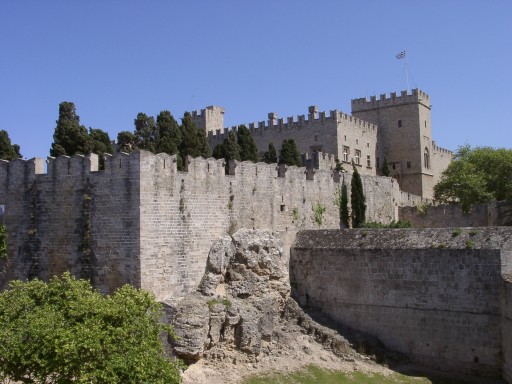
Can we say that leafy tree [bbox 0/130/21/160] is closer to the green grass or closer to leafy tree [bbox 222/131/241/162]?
leafy tree [bbox 222/131/241/162]

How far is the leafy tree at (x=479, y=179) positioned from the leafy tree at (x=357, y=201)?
10.1 meters

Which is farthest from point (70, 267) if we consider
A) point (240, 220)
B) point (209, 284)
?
point (240, 220)

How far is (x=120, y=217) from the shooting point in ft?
78.7

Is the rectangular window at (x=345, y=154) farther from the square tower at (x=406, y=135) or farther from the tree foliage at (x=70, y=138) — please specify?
the tree foliage at (x=70, y=138)

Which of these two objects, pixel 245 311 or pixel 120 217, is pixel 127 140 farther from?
pixel 245 311

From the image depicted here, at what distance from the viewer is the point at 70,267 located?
24828mm

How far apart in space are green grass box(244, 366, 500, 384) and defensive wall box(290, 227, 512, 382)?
108cm

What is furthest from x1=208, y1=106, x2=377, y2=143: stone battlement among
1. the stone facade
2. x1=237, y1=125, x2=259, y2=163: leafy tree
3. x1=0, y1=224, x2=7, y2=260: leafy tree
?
x1=0, y1=224, x2=7, y2=260: leafy tree

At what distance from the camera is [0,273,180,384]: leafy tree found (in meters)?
16.3

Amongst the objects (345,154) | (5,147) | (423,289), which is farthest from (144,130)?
(345,154)

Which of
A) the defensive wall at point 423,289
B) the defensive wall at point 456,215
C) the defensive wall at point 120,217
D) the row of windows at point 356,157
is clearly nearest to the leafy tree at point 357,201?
the defensive wall at point 423,289

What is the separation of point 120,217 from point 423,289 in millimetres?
12880

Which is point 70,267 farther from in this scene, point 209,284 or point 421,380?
point 421,380

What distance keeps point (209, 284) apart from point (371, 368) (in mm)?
7588
